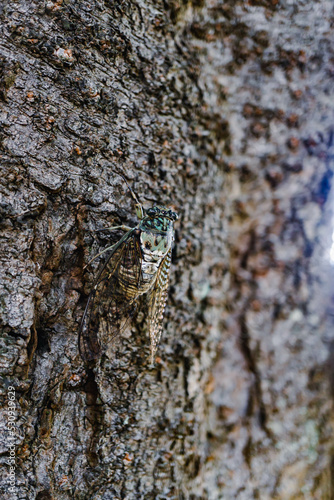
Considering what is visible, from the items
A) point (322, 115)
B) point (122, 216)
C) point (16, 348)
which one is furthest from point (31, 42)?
point (322, 115)

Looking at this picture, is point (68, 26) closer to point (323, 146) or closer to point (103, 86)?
point (103, 86)

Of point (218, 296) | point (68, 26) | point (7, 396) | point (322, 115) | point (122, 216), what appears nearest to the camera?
point (7, 396)

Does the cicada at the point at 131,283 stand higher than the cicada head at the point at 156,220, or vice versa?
the cicada head at the point at 156,220

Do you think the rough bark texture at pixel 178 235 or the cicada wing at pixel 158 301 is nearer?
the rough bark texture at pixel 178 235

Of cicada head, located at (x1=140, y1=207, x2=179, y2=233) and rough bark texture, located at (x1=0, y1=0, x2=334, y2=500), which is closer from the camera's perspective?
rough bark texture, located at (x1=0, y1=0, x2=334, y2=500)

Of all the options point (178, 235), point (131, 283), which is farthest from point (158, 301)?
point (178, 235)
